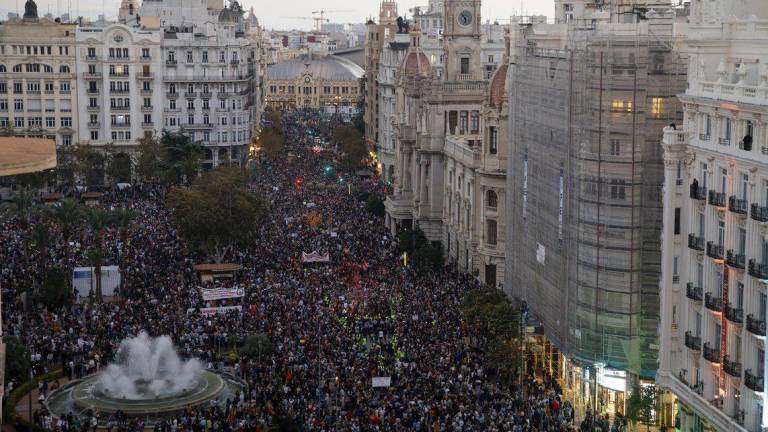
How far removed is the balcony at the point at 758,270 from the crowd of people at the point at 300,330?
10.9 meters

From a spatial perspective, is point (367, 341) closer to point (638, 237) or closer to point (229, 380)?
point (229, 380)

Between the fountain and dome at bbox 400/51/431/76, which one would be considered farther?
dome at bbox 400/51/431/76

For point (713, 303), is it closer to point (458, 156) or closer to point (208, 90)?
point (458, 156)

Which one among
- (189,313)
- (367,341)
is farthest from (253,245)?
(367,341)

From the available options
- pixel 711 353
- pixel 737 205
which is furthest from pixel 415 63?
pixel 737 205

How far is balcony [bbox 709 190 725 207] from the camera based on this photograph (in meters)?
41.2

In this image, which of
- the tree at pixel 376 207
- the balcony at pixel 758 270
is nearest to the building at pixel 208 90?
the tree at pixel 376 207

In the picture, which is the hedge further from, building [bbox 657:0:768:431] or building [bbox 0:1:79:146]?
building [bbox 0:1:79:146]

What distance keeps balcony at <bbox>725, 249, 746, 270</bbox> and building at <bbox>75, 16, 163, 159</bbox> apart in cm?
9124

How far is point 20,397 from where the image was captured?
51156mm

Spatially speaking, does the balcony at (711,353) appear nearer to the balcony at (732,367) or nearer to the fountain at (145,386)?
the balcony at (732,367)

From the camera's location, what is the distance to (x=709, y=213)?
42250mm

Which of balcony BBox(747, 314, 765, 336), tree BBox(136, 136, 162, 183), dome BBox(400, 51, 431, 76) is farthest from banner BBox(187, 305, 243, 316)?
tree BBox(136, 136, 162, 183)

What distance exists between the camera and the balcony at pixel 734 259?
39.6 m
